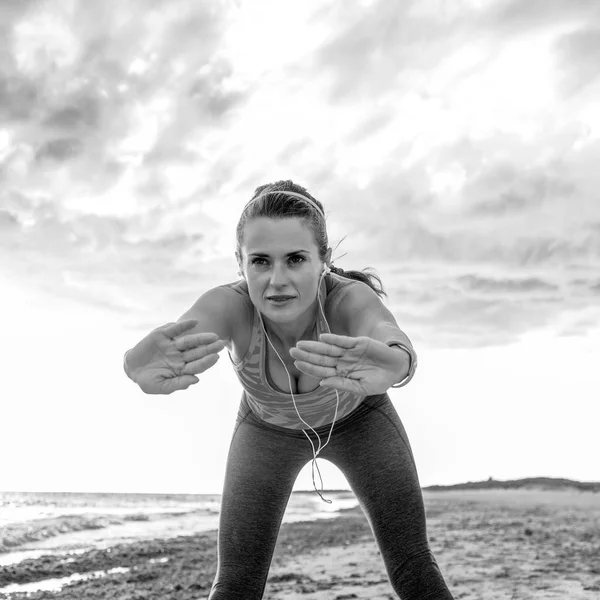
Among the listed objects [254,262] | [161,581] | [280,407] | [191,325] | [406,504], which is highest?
[254,262]

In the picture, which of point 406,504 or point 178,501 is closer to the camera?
point 406,504

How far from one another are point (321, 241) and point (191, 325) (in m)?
0.83

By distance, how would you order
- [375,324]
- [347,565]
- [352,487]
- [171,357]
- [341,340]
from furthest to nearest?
[347,565] < [352,487] < [375,324] < [171,357] < [341,340]

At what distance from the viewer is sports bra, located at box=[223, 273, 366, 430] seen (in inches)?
130

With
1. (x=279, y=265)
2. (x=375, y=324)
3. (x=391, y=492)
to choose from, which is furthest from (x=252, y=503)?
(x=279, y=265)

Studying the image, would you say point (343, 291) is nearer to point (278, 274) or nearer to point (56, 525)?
point (278, 274)

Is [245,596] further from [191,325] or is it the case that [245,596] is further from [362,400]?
[191,325]

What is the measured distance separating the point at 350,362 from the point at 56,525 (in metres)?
9.52

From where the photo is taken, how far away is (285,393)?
3303 millimetres

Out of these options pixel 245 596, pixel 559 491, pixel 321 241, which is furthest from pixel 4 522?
pixel 559 491

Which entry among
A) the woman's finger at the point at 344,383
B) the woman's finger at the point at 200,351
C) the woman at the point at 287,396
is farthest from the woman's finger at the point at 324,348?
the woman's finger at the point at 200,351

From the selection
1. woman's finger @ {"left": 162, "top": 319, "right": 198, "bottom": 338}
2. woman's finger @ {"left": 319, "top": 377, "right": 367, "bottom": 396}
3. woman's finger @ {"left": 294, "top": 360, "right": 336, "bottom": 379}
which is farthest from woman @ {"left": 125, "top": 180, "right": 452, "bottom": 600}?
woman's finger @ {"left": 294, "top": 360, "right": 336, "bottom": 379}

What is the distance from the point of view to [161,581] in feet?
20.6

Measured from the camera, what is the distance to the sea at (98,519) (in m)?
8.66
